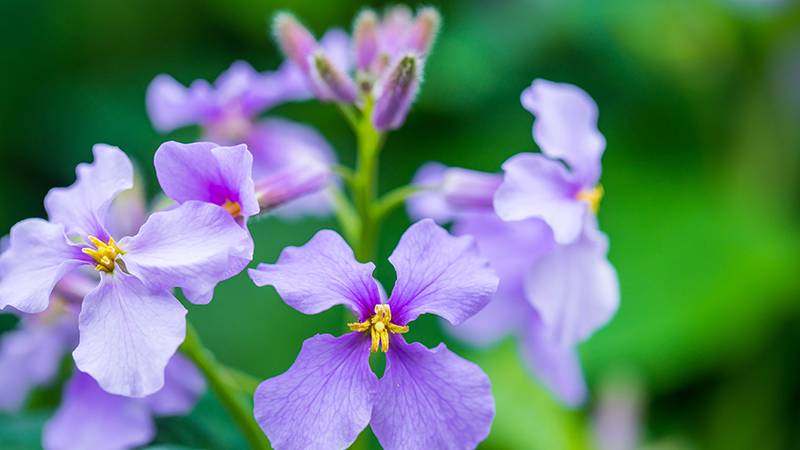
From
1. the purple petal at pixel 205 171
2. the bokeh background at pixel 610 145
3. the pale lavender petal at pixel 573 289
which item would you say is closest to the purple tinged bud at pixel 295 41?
the purple petal at pixel 205 171

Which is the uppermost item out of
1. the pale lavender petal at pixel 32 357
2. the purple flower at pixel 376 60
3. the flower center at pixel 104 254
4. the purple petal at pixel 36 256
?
the purple flower at pixel 376 60

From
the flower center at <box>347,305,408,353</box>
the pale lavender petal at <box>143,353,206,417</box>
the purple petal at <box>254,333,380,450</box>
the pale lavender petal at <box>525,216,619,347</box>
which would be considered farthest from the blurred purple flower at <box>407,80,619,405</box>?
the pale lavender petal at <box>143,353,206,417</box>

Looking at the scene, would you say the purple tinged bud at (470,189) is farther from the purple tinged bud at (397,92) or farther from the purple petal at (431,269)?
the purple petal at (431,269)

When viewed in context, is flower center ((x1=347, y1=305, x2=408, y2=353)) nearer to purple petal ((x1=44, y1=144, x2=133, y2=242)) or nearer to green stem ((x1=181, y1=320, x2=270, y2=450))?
green stem ((x1=181, y1=320, x2=270, y2=450))

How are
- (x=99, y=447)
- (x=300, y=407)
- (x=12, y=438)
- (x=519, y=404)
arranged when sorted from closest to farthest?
(x=300, y=407), (x=99, y=447), (x=12, y=438), (x=519, y=404)

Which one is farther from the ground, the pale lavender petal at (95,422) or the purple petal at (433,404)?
the purple petal at (433,404)

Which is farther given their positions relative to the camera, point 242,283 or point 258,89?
point 242,283

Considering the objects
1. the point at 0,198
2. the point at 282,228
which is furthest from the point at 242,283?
the point at 0,198

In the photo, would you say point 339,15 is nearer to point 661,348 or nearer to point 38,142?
point 38,142
